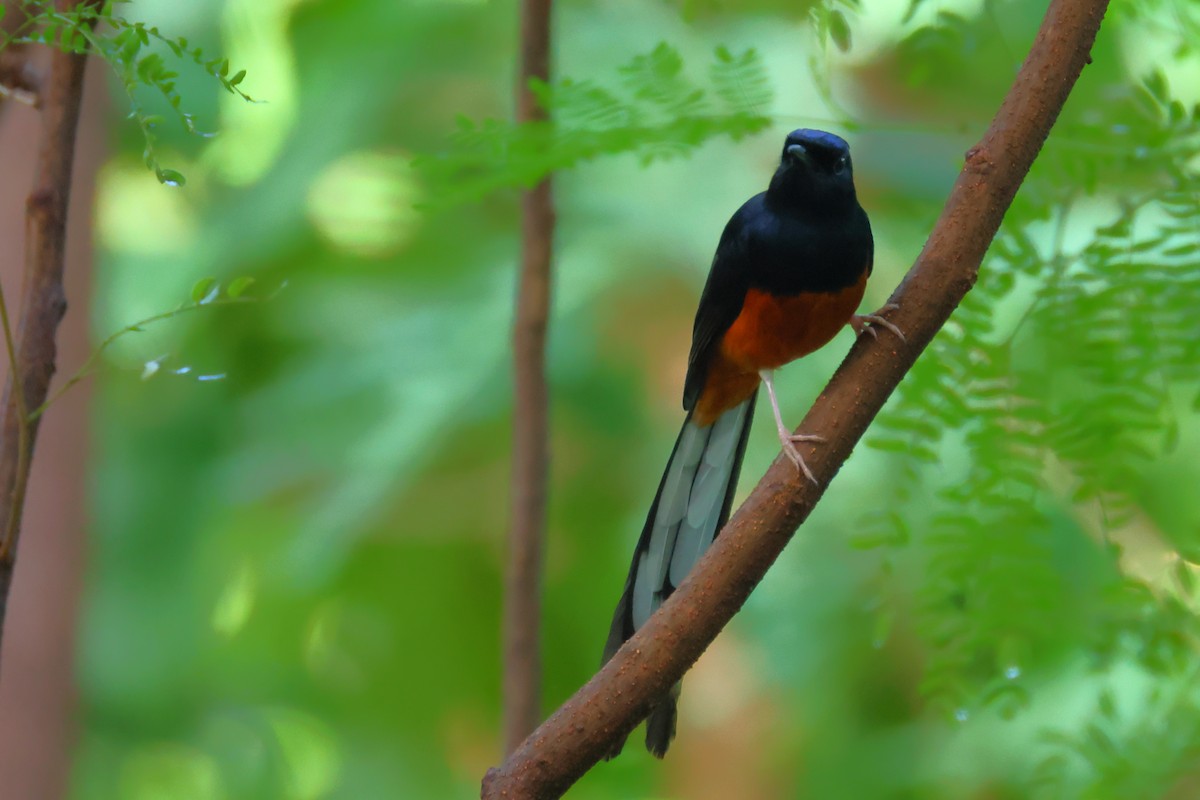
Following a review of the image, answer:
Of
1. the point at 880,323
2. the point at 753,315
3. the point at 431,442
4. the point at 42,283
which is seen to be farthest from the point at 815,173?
the point at 431,442

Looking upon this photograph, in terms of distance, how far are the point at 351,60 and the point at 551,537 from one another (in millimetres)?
1378

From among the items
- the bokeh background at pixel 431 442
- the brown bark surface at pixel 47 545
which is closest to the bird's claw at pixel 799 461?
the bokeh background at pixel 431 442

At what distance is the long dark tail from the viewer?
154 cm

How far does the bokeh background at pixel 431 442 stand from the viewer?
8.36ft

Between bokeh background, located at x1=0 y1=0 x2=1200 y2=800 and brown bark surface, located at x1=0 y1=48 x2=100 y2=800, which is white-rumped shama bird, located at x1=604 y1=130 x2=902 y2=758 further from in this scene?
brown bark surface, located at x1=0 y1=48 x2=100 y2=800

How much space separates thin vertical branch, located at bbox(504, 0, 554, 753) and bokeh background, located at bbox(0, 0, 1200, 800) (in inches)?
22.5

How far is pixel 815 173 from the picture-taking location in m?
1.54

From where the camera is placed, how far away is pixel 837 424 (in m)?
1.10

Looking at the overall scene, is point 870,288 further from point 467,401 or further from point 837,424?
point 837,424

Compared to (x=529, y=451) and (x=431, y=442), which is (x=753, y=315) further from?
(x=431, y=442)

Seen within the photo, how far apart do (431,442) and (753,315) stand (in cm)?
128

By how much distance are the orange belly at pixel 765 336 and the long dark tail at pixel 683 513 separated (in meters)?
0.04

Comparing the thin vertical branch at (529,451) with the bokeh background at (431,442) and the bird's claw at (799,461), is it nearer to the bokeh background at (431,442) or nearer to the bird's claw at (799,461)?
the bokeh background at (431,442)

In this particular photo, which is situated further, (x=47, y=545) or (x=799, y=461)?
(x=47, y=545)
